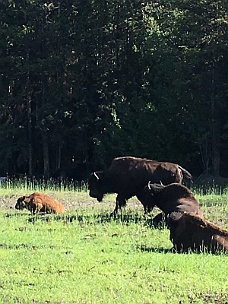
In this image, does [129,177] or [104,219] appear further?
[129,177]

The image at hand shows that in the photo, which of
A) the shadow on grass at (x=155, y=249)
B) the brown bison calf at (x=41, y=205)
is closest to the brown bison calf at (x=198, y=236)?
the shadow on grass at (x=155, y=249)

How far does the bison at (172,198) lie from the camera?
1245 cm

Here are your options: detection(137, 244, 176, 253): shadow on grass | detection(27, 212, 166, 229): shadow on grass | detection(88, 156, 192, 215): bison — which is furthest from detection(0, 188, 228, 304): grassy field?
detection(88, 156, 192, 215): bison

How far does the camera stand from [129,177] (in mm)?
15836

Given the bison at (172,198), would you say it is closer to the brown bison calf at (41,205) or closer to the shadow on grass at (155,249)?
the shadow on grass at (155,249)

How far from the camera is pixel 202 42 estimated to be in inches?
1069

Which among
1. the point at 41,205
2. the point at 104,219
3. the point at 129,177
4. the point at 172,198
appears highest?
the point at 129,177

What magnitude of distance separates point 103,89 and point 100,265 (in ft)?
78.9

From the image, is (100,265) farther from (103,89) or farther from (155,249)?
(103,89)

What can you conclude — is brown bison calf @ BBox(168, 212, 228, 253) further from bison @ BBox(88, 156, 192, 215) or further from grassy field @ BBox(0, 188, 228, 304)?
bison @ BBox(88, 156, 192, 215)

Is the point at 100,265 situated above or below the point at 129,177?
below

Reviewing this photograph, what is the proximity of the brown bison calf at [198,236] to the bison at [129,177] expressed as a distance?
579 centimetres

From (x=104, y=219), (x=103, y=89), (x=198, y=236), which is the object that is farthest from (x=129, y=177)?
(x=103, y=89)

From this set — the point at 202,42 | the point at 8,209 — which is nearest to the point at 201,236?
the point at 8,209
